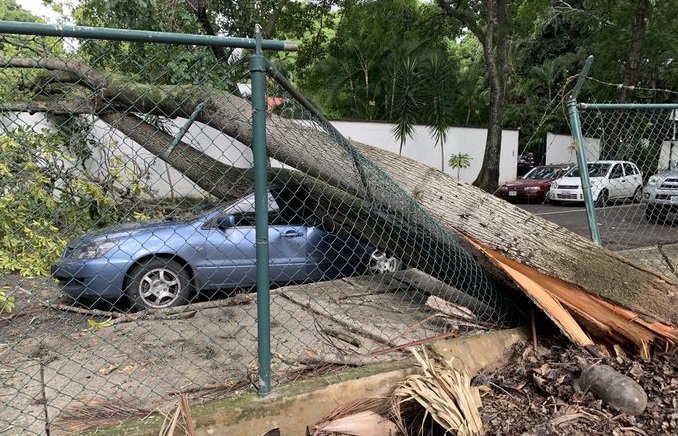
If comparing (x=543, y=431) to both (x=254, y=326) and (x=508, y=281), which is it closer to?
→ (x=508, y=281)

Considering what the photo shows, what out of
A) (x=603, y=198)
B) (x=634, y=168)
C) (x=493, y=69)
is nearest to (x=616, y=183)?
(x=634, y=168)

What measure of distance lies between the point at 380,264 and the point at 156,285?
244 cm

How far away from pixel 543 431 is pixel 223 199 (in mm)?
3707

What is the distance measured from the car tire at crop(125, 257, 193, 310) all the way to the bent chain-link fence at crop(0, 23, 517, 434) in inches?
0.6

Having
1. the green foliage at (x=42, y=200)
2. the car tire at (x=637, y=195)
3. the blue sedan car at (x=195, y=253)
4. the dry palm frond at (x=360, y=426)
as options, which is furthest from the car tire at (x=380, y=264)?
the car tire at (x=637, y=195)

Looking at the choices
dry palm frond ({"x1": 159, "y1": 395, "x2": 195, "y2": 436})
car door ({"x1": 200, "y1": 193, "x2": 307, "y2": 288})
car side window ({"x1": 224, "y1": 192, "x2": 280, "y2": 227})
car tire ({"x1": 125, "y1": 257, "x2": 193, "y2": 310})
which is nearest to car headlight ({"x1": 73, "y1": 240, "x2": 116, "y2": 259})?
car tire ({"x1": 125, "y1": 257, "x2": 193, "y2": 310})

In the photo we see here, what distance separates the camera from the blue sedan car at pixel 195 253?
4.58m

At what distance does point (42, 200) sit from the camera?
10.9 ft

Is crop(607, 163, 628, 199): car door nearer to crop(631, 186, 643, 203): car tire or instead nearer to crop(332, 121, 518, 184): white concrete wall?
crop(631, 186, 643, 203): car tire

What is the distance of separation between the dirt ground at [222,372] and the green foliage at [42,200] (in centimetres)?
67

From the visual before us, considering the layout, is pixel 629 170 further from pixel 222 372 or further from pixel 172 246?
pixel 222 372

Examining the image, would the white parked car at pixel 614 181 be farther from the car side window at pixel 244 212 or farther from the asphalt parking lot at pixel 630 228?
the car side window at pixel 244 212

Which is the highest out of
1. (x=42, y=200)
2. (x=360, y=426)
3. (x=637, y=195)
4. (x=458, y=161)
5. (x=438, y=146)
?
(x=42, y=200)

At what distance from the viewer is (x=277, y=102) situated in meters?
3.33
